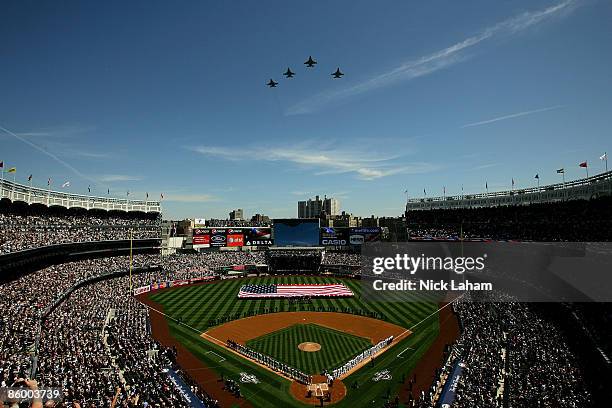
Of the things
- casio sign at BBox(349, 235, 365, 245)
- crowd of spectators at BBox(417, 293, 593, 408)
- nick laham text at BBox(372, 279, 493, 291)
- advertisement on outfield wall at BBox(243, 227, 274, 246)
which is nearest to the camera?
crowd of spectators at BBox(417, 293, 593, 408)

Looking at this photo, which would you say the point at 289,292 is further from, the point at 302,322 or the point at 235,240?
the point at 235,240

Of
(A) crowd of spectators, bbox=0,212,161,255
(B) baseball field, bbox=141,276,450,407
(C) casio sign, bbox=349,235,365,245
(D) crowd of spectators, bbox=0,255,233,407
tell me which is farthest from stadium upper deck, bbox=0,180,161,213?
(C) casio sign, bbox=349,235,365,245

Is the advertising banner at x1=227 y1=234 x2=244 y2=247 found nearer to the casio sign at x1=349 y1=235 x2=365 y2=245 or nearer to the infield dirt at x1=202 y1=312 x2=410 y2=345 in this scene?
the casio sign at x1=349 y1=235 x2=365 y2=245

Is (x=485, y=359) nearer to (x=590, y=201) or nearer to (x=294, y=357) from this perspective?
(x=294, y=357)

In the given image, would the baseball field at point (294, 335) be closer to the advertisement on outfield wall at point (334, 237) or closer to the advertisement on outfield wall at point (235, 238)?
the advertisement on outfield wall at point (334, 237)

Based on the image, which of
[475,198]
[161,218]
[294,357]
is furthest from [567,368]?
[161,218]

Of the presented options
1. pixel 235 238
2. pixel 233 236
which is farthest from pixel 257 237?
pixel 233 236

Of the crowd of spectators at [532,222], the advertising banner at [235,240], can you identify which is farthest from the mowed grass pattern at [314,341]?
the advertising banner at [235,240]
